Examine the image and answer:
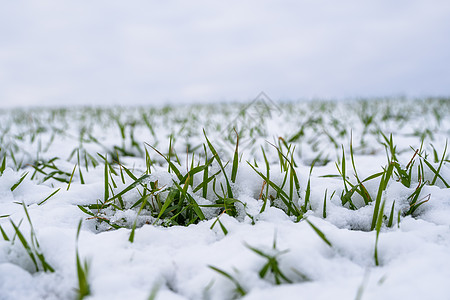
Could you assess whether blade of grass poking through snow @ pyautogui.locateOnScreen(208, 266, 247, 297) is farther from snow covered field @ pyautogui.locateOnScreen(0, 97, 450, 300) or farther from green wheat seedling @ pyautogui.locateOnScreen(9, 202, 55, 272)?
green wheat seedling @ pyautogui.locateOnScreen(9, 202, 55, 272)

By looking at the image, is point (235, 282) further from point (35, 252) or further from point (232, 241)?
point (35, 252)

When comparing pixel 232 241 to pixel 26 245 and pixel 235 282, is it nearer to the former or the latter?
pixel 235 282

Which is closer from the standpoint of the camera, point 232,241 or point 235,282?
point 235,282

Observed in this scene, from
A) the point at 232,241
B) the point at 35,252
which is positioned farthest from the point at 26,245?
the point at 232,241

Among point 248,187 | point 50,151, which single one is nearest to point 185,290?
point 248,187

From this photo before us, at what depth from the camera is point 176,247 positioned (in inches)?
29.9

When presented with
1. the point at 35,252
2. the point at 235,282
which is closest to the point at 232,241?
the point at 235,282

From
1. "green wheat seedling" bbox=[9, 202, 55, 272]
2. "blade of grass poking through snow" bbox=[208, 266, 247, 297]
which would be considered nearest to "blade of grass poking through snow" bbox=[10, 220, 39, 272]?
"green wheat seedling" bbox=[9, 202, 55, 272]

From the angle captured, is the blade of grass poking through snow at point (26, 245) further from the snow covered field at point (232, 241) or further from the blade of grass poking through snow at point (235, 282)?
the blade of grass poking through snow at point (235, 282)

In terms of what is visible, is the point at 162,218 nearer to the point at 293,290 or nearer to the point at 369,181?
the point at 293,290

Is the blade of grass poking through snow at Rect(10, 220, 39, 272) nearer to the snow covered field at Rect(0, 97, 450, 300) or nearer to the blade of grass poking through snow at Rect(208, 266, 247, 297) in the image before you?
the snow covered field at Rect(0, 97, 450, 300)

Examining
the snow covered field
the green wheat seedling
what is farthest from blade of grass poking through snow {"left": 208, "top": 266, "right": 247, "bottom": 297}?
the green wheat seedling

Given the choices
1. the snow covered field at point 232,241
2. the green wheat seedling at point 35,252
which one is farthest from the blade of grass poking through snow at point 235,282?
the green wheat seedling at point 35,252

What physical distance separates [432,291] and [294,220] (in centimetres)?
38
